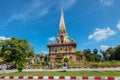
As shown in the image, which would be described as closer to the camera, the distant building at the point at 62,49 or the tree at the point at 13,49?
the tree at the point at 13,49

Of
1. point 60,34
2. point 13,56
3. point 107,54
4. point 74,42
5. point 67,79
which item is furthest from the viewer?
point 107,54

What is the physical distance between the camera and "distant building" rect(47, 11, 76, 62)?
7269 cm

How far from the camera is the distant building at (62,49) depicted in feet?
238

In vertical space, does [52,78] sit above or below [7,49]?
below

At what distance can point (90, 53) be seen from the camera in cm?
11656

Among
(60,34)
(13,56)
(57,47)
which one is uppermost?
(60,34)

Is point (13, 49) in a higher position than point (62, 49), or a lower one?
lower

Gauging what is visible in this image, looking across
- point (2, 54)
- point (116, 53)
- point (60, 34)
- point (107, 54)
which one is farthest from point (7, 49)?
point (107, 54)

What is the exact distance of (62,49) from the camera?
7431 centimetres

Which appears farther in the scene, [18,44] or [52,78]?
[18,44]

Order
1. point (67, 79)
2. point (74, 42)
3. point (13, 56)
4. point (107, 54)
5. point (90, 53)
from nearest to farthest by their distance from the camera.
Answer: point (67, 79)
point (13, 56)
point (74, 42)
point (107, 54)
point (90, 53)

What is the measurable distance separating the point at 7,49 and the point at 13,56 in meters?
2.11

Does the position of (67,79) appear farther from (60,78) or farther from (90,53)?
(90,53)

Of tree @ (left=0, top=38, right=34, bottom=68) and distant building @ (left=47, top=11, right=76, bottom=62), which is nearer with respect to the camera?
tree @ (left=0, top=38, right=34, bottom=68)
